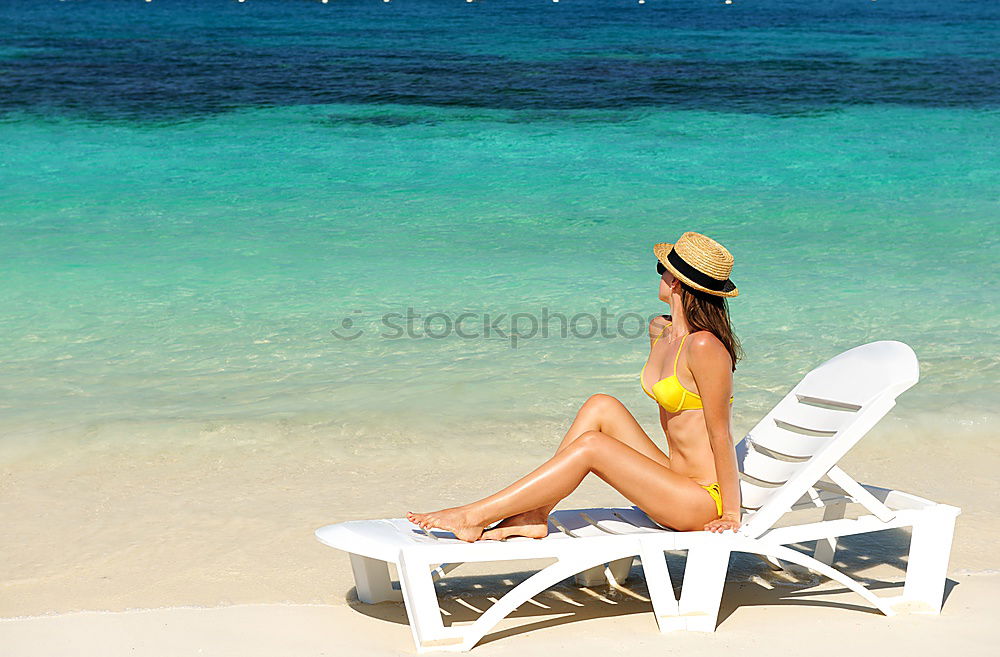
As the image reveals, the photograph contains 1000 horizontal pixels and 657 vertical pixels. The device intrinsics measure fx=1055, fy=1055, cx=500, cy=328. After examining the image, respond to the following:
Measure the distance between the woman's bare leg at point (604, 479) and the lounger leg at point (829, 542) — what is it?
33.7 inches

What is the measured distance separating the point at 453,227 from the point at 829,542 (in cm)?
790

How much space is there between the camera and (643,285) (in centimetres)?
941

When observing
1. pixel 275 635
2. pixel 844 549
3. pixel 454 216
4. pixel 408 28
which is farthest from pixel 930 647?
pixel 408 28

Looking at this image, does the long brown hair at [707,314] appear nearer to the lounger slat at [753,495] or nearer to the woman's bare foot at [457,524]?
the lounger slat at [753,495]

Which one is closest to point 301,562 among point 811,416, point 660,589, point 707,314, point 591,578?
point 591,578

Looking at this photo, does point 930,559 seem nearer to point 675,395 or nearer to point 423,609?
point 675,395

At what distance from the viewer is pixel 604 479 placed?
3.56 meters

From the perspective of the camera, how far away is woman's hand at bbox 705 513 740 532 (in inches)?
138

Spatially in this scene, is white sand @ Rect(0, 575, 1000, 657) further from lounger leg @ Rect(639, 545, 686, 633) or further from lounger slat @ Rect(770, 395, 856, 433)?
lounger slat @ Rect(770, 395, 856, 433)

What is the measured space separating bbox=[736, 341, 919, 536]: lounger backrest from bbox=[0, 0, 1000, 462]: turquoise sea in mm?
2123

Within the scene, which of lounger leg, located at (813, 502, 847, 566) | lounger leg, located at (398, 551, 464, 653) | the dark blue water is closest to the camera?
lounger leg, located at (398, 551, 464, 653)

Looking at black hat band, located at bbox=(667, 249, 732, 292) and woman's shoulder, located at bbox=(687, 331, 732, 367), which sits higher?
black hat band, located at bbox=(667, 249, 732, 292)

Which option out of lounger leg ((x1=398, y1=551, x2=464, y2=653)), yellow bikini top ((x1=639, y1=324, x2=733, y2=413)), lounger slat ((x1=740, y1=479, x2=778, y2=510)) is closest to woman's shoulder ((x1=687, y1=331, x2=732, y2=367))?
yellow bikini top ((x1=639, y1=324, x2=733, y2=413))

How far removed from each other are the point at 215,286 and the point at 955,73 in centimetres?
1918
